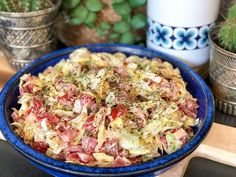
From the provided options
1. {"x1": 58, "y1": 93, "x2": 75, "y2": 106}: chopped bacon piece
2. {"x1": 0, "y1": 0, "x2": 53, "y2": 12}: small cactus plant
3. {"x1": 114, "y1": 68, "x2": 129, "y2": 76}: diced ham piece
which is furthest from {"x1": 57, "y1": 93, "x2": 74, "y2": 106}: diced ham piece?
{"x1": 0, "y1": 0, "x2": 53, "y2": 12}: small cactus plant

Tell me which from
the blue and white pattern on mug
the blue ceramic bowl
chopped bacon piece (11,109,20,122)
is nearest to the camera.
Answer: the blue ceramic bowl

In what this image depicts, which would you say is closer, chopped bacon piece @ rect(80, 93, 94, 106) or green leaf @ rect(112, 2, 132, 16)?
chopped bacon piece @ rect(80, 93, 94, 106)

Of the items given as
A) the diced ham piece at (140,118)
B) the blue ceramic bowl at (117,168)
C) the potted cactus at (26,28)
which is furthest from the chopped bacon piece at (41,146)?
the potted cactus at (26,28)

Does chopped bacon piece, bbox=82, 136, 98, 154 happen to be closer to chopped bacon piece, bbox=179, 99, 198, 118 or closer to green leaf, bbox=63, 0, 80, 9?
chopped bacon piece, bbox=179, 99, 198, 118

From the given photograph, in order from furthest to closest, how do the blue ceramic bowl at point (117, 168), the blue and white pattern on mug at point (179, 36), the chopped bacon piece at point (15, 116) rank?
the blue and white pattern on mug at point (179, 36) → the chopped bacon piece at point (15, 116) → the blue ceramic bowl at point (117, 168)

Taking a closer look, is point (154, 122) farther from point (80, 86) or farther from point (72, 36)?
point (72, 36)

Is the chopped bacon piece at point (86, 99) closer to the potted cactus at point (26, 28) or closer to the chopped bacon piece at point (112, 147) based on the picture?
the chopped bacon piece at point (112, 147)
